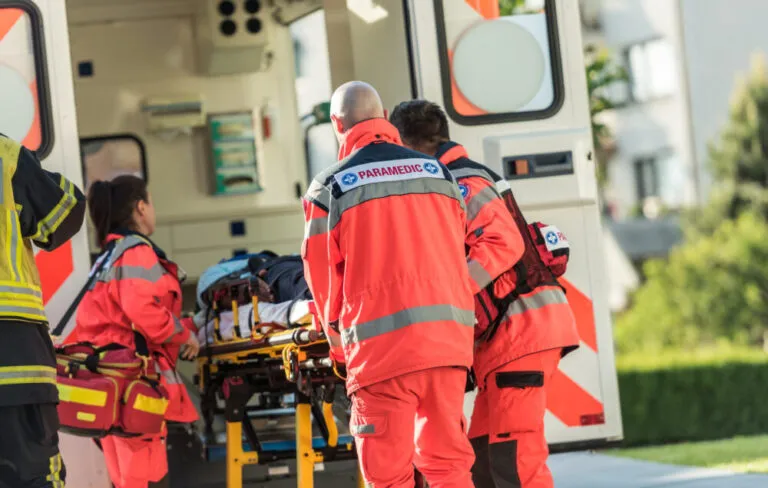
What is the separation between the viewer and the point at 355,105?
4.62 meters

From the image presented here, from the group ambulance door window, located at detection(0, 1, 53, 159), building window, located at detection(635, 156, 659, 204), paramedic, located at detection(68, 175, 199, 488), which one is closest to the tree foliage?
building window, located at detection(635, 156, 659, 204)

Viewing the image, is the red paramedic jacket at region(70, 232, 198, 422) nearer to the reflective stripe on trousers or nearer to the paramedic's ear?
the paramedic's ear

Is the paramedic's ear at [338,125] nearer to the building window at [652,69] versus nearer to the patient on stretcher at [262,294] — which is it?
the patient on stretcher at [262,294]

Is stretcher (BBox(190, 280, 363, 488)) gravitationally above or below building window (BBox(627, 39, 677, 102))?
below

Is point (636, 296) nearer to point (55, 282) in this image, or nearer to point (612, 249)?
point (612, 249)

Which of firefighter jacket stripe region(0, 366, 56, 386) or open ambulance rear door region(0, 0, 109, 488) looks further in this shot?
open ambulance rear door region(0, 0, 109, 488)

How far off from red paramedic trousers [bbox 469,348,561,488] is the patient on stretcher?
2.39ft

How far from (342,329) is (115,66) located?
3.93 meters

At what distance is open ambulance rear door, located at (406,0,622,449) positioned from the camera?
5.68 metres

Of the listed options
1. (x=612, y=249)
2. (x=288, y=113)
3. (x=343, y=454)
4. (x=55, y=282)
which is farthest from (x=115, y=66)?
(x=612, y=249)

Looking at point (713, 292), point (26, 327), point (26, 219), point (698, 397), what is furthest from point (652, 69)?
point (26, 327)

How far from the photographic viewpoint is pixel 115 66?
7949 mm

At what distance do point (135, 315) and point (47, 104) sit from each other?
84 cm

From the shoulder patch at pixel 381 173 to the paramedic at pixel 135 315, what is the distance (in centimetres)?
129
